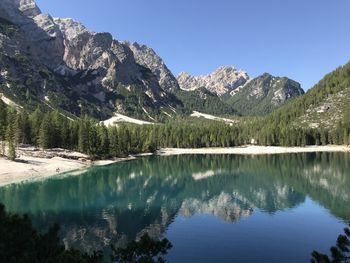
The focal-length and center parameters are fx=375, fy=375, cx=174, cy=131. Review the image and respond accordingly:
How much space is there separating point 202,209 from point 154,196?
752 inches

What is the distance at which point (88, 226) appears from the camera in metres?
61.8

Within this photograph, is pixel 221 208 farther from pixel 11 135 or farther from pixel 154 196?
pixel 11 135

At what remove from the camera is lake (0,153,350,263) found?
51.2 metres

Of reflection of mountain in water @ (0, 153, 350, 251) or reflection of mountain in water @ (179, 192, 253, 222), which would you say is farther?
reflection of mountain in water @ (179, 192, 253, 222)

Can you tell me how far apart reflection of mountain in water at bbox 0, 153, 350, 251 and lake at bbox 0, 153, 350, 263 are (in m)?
0.15

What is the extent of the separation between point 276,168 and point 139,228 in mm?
99369

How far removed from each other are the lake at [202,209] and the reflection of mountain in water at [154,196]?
0.50ft

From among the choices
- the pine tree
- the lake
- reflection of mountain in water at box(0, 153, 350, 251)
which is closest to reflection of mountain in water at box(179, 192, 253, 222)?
reflection of mountain in water at box(0, 153, 350, 251)

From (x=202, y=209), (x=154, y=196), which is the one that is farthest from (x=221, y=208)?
(x=154, y=196)

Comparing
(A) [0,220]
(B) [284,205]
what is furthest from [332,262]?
(B) [284,205]

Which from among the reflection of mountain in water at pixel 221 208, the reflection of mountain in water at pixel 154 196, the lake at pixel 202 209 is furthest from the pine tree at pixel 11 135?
the reflection of mountain in water at pixel 221 208

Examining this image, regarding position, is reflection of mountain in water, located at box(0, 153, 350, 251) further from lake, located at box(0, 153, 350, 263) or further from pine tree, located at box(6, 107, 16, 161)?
pine tree, located at box(6, 107, 16, 161)

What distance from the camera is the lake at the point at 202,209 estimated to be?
5122 centimetres

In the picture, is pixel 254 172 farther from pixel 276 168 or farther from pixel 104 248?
pixel 104 248
